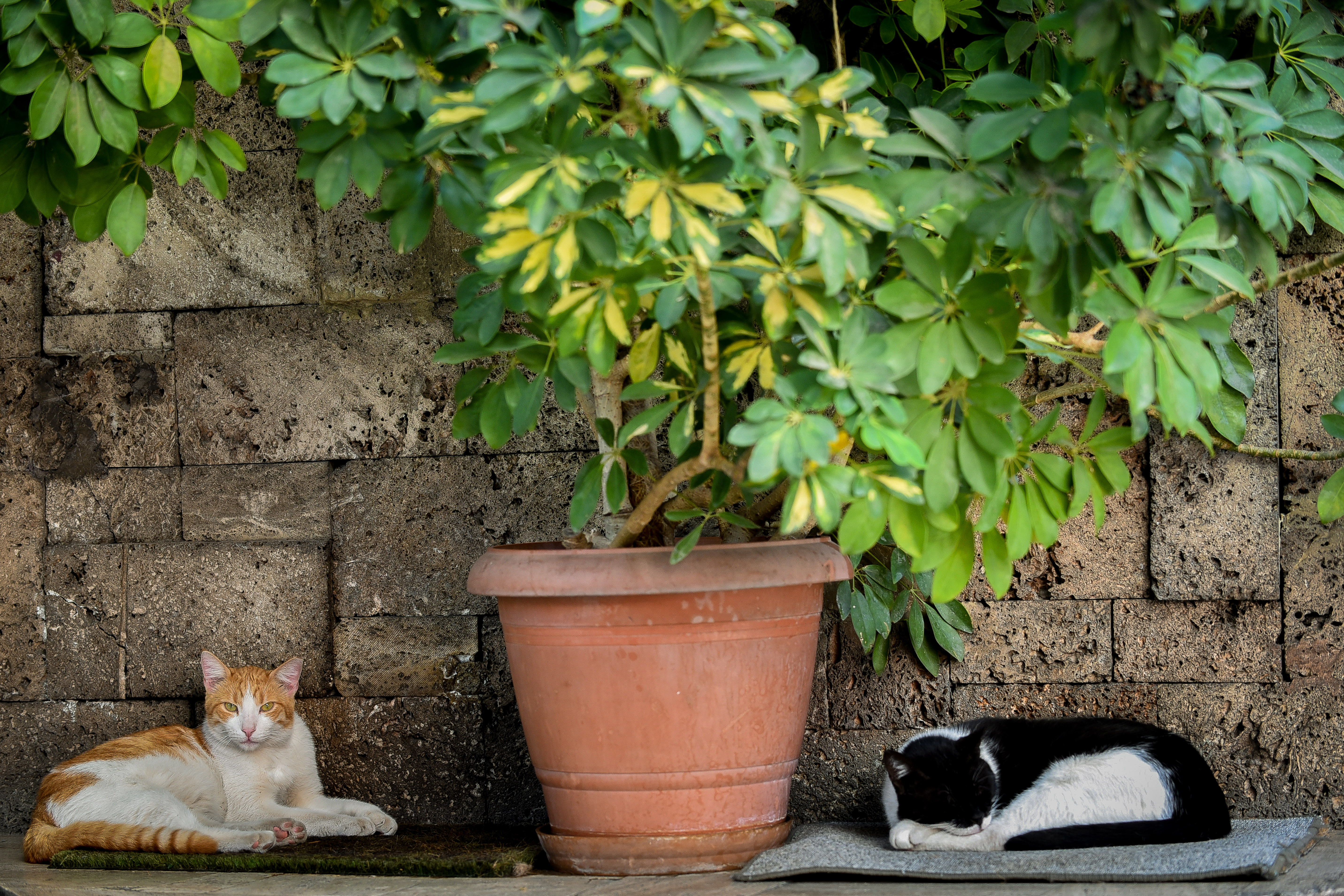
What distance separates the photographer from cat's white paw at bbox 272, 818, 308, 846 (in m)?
2.31

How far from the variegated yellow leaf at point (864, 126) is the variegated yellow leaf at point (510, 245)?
48cm

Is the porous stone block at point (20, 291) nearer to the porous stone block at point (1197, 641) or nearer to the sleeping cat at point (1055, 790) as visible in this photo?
the sleeping cat at point (1055, 790)

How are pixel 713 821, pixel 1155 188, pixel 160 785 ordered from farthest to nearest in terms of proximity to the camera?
pixel 160 785 → pixel 713 821 → pixel 1155 188

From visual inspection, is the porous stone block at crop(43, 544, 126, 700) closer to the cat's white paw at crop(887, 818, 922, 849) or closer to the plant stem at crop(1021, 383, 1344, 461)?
the cat's white paw at crop(887, 818, 922, 849)

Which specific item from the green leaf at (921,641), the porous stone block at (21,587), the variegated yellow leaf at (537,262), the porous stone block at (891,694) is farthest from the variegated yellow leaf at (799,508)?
the porous stone block at (21,587)

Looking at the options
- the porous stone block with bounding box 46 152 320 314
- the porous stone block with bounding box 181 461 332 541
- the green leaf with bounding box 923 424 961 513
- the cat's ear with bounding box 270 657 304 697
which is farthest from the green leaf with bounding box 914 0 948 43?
the cat's ear with bounding box 270 657 304 697

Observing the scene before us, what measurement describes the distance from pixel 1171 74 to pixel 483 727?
6.65 feet

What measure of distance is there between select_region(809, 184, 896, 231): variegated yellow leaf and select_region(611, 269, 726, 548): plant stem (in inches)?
7.9

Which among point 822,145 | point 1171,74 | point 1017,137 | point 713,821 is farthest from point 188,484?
point 1171,74

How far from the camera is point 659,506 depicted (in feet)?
7.00

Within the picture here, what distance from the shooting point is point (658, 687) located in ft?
6.51

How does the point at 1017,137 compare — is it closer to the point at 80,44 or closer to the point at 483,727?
the point at 80,44

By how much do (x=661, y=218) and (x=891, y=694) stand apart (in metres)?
1.57

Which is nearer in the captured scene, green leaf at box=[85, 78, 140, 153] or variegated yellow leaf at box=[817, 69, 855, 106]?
variegated yellow leaf at box=[817, 69, 855, 106]
